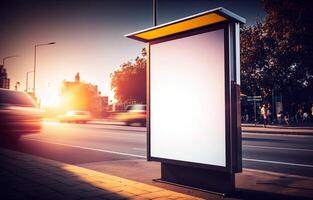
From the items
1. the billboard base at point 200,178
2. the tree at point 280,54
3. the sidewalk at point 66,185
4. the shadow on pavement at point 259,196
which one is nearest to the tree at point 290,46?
the tree at point 280,54

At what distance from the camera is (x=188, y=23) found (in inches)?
192

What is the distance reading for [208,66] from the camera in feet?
15.9

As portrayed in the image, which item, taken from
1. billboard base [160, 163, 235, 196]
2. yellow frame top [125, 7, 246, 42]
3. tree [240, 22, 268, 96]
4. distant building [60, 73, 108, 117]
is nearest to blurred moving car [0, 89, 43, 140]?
yellow frame top [125, 7, 246, 42]

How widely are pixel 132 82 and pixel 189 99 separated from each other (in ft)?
163

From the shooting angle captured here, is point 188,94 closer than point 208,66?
No

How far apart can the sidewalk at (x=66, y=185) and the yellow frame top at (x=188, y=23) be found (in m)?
2.84

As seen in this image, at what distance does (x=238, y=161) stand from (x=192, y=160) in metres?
0.80

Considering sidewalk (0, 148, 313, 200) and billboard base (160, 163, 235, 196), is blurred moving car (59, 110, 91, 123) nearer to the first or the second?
sidewalk (0, 148, 313, 200)

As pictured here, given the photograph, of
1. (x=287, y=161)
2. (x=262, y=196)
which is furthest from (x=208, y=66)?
(x=287, y=161)

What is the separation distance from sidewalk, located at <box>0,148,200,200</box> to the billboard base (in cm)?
47

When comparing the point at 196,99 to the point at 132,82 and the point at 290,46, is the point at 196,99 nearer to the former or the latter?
the point at 290,46

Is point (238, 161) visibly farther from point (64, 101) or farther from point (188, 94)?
point (64, 101)

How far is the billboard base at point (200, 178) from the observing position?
480 centimetres

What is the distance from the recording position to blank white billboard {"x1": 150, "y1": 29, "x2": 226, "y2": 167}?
4.71 m
